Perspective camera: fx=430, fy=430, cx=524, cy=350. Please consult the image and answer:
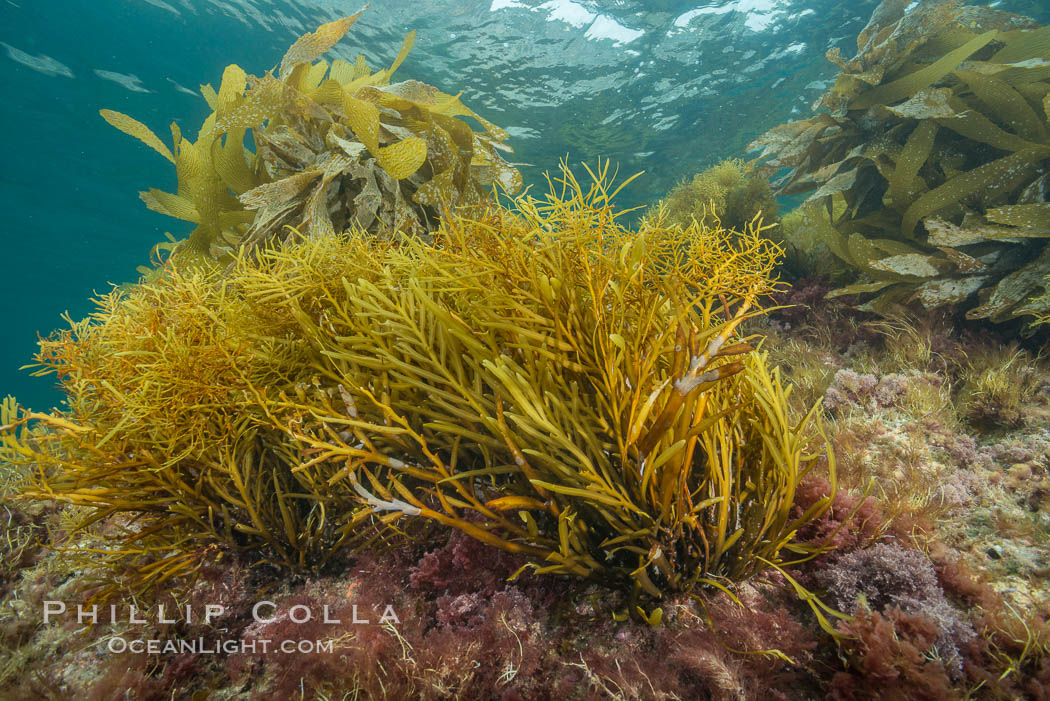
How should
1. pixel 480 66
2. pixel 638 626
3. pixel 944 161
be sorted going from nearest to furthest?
pixel 638 626
pixel 944 161
pixel 480 66

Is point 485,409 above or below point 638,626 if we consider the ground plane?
above

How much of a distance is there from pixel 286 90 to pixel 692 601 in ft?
11.3

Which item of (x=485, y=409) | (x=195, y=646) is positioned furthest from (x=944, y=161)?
(x=195, y=646)

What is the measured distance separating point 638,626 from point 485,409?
0.75m

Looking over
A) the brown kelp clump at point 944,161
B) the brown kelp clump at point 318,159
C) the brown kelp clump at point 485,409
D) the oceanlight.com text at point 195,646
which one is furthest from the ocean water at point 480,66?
the oceanlight.com text at point 195,646

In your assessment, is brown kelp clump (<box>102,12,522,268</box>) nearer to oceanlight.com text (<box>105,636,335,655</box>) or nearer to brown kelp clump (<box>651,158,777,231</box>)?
oceanlight.com text (<box>105,636,335,655</box>)

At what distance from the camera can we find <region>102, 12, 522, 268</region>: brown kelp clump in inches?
99.7

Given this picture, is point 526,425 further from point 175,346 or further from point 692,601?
point 175,346

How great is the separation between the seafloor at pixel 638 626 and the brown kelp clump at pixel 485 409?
0.13 metres

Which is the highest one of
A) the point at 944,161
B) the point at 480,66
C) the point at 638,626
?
the point at 480,66

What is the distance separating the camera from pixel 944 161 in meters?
3.42

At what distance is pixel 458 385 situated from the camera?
1.25 m

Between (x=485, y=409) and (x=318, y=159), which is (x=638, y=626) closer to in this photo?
(x=485, y=409)

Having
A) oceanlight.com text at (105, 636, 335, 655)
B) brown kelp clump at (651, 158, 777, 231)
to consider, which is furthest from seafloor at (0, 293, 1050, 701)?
brown kelp clump at (651, 158, 777, 231)
